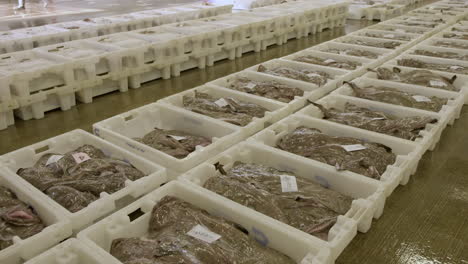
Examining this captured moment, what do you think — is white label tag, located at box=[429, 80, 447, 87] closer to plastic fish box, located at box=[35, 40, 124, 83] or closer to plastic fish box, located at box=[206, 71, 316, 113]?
plastic fish box, located at box=[206, 71, 316, 113]

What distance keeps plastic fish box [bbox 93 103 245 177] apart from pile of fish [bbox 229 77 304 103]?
75 centimetres

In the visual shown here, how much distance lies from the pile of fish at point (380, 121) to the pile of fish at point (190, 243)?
4.71ft

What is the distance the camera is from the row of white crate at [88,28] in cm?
488

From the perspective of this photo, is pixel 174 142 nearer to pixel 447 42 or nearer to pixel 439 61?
pixel 439 61

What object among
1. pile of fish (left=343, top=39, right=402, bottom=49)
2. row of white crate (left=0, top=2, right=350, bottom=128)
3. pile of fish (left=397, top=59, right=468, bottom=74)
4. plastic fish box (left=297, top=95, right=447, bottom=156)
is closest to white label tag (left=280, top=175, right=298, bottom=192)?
plastic fish box (left=297, top=95, right=447, bottom=156)

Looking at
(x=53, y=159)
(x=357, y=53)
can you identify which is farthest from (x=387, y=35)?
(x=53, y=159)

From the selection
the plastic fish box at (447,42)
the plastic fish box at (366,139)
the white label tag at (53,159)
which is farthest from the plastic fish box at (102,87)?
the plastic fish box at (447,42)

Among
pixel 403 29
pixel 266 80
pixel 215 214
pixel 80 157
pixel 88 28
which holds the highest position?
pixel 88 28

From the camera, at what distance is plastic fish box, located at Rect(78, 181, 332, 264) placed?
1628 millimetres

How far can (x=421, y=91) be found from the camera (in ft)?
11.3

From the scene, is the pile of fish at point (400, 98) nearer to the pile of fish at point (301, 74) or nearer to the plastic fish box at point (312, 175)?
the pile of fish at point (301, 74)

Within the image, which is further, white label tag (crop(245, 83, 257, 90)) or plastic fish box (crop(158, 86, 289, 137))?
white label tag (crop(245, 83, 257, 90))

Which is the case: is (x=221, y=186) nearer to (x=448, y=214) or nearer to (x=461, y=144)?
(x=448, y=214)

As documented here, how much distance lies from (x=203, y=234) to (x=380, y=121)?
1707mm
